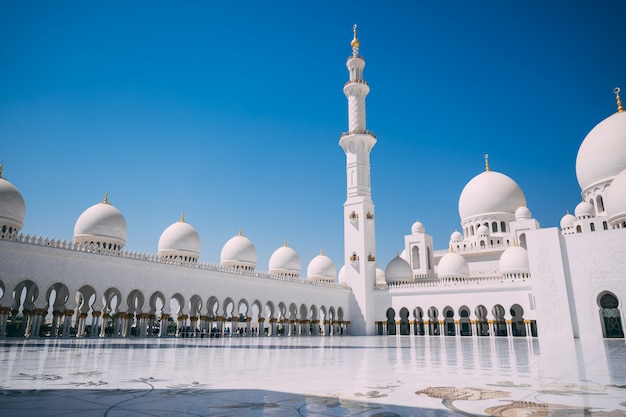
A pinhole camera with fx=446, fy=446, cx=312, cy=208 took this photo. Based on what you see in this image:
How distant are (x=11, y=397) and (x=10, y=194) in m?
19.7

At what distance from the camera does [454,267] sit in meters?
30.8

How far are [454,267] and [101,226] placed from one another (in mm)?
22390

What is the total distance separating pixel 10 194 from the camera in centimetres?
2031

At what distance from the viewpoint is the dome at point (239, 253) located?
106 feet

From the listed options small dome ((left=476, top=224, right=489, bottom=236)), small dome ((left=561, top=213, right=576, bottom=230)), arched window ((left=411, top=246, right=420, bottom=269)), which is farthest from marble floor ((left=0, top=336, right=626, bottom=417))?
small dome ((left=561, top=213, right=576, bottom=230))

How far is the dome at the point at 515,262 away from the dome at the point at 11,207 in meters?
26.9

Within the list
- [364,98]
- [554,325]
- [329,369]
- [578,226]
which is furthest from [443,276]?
[329,369]

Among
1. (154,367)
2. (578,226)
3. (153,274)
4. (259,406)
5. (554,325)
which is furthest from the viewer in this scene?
(578,226)

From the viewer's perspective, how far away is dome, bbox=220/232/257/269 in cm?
3228

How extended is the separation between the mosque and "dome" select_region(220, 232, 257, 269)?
9 centimetres

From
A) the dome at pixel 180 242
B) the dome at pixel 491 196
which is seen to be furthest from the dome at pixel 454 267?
the dome at pixel 180 242

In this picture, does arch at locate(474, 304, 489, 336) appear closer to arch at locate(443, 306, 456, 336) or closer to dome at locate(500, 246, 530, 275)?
arch at locate(443, 306, 456, 336)

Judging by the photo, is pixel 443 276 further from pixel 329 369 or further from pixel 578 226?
pixel 329 369

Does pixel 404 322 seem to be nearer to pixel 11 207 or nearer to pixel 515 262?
pixel 515 262
